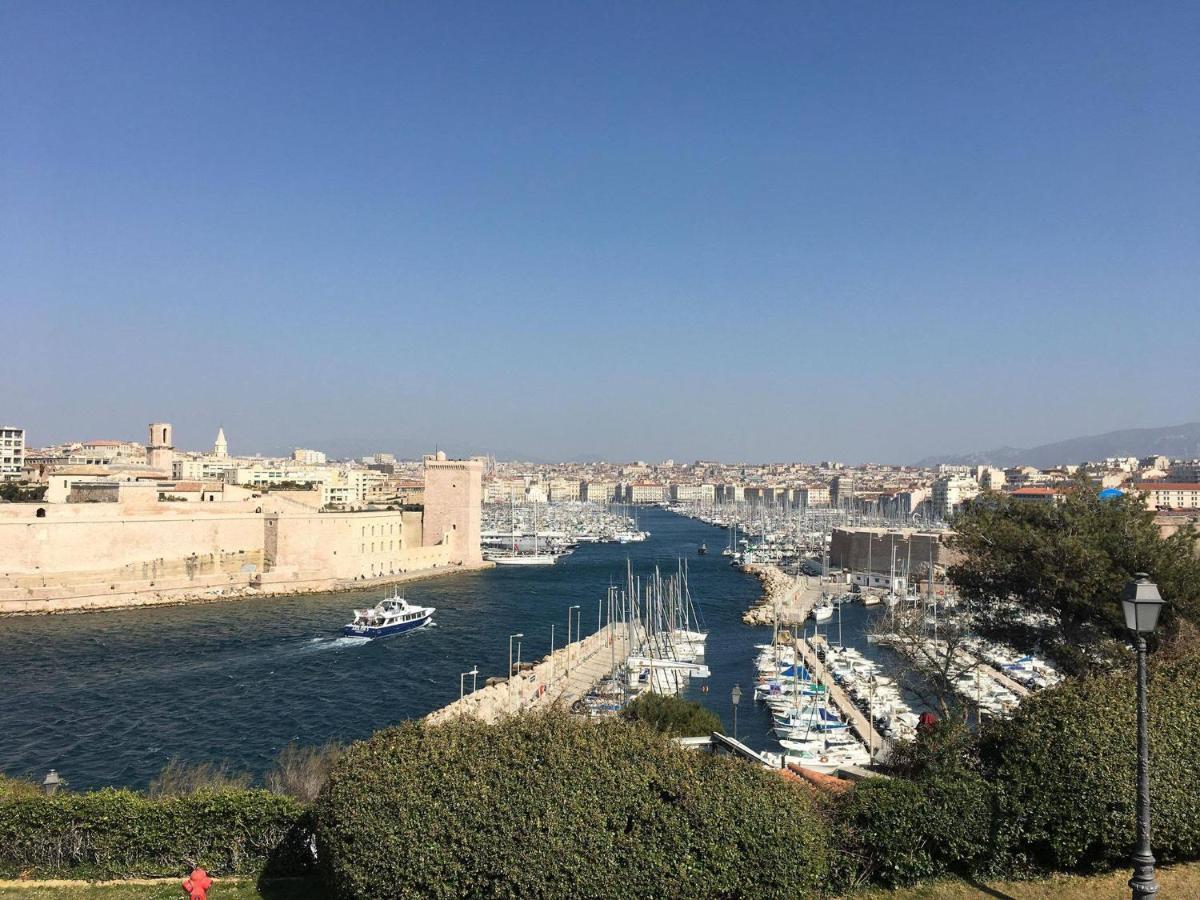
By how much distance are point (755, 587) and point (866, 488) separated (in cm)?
7518

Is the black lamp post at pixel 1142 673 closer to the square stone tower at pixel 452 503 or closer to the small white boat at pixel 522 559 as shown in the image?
the square stone tower at pixel 452 503

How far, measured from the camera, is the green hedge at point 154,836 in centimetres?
462

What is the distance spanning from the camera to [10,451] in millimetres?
56031

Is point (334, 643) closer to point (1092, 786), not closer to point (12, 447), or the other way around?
point (1092, 786)

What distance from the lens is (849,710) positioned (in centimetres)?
1552

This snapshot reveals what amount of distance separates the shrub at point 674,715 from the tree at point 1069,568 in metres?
3.17

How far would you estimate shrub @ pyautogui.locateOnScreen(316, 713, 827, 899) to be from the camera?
3.62 m

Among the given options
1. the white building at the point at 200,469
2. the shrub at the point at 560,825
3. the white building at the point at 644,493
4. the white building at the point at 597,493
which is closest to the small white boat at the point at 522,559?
the white building at the point at 200,469

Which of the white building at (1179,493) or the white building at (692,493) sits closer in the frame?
the white building at (1179,493)

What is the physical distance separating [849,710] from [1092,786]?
1201cm

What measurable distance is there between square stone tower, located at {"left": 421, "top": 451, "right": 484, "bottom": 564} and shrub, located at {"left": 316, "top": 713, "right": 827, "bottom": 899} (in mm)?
34029

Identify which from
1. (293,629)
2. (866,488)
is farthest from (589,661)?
(866,488)

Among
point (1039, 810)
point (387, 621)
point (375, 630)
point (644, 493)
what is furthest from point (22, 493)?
point (644, 493)

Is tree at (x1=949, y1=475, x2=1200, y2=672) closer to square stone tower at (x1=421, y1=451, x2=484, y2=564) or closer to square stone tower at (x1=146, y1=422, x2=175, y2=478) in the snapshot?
square stone tower at (x1=421, y1=451, x2=484, y2=564)
